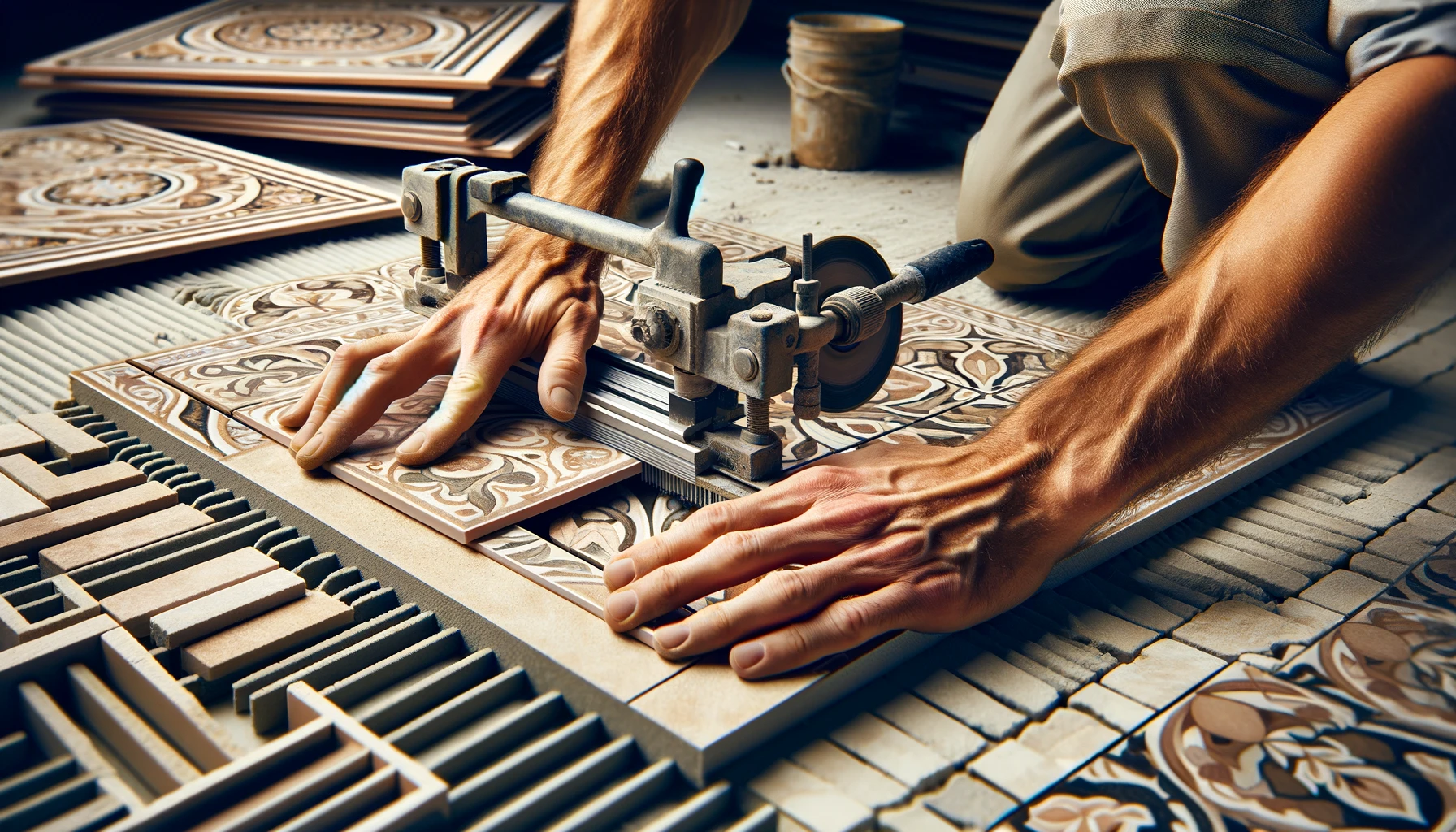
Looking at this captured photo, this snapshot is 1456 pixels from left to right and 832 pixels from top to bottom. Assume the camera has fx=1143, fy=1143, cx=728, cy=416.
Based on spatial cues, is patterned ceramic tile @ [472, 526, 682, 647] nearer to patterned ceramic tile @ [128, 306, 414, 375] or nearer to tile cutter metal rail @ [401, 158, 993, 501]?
tile cutter metal rail @ [401, 158, 993, 501]

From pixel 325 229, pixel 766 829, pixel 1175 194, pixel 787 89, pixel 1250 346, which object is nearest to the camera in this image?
pixel 766 829

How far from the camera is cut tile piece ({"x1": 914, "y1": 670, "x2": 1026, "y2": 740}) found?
1.39m

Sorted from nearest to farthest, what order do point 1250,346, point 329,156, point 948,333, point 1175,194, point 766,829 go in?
point 766,829
point 1250,346
point 1175,194
point 948,333
point 329,156

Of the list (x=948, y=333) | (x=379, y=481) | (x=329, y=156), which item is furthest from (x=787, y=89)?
(x=379, y=481)

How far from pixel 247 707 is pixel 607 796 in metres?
0.48

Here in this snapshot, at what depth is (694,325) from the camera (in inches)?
62.7

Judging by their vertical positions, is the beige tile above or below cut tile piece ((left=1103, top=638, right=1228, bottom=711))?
above

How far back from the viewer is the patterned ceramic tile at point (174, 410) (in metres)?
1.92

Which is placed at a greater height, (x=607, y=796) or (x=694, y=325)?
(x=694, y=325)

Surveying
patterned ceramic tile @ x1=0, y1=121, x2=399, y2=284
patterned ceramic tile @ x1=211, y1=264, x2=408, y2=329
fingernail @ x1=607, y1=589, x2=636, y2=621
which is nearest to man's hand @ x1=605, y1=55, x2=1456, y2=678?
fingernail @ x1=607, y1=589, x2=636, y2=621

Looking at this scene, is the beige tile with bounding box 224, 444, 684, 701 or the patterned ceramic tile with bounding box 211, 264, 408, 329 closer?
the beige tile with bounding box 224, 444, 684, 701

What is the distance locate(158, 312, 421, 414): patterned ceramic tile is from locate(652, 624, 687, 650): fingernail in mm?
937

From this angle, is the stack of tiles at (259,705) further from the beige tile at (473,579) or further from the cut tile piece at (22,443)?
the cut tile piece at (22,443)

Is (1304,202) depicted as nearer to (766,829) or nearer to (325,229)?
(766,829)
